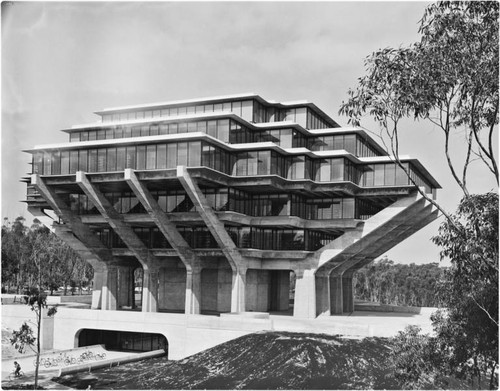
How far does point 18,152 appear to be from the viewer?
193ft

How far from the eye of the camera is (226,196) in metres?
55.6

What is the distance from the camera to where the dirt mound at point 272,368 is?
38094 mm

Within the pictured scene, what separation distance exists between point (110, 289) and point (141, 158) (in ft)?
55.5

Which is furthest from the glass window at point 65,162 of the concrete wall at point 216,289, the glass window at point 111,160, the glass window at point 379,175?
the glass window at point 379,175

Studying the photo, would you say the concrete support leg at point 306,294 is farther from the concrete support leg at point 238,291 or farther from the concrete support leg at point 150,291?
the concrete support leg at point 150,291

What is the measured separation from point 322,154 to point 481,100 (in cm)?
3480

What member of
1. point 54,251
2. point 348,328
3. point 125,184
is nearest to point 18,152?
point 125,184

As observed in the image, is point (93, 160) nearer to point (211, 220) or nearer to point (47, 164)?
point (47, 164)

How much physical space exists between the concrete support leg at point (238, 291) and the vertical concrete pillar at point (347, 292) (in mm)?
18972

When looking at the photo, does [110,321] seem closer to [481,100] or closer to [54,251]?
[481,100]

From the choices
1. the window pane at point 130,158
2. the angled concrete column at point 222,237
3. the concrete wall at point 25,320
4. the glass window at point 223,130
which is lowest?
the concrete wall at point 25,320

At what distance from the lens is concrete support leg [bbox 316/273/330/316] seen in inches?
2405

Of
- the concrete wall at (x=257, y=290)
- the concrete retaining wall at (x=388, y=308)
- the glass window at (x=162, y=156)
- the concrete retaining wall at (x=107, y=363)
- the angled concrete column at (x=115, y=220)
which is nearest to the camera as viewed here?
the concrete retaining wall at (x=107, y=363)

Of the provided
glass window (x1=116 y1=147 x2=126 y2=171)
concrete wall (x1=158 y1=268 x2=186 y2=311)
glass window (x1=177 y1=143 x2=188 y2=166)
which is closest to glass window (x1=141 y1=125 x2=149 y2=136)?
glass window (x1=116 y1=147 x2=126 y2=171)
